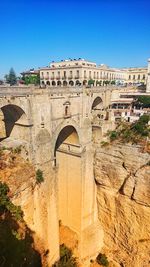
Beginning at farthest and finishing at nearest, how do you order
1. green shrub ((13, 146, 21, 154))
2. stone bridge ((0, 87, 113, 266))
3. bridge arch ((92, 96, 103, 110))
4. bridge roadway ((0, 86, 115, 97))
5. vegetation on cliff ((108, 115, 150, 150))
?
bridge arch ((92, 96, 103, 110)), vegetation on cliff ((108, 115, 150, 150)), stone bridge ((0, 87, 113, 266)), green shrub ((13, 146, 21, 154)), bridge roadway ((0, 86, 115, 97))

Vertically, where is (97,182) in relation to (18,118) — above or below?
below

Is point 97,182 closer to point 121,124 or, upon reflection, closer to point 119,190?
point 119,190

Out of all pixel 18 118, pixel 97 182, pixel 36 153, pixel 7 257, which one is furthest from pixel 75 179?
pixel 7 257

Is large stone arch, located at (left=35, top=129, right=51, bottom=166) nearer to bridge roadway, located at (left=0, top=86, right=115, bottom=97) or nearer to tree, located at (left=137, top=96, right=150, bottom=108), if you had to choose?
bridge roadway, located at (left=0, top=86, right=115, bottom=97)

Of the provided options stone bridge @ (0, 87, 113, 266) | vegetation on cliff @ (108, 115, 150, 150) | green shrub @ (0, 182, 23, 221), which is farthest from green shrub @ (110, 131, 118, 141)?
green shrub @ (0, 182, 23, 221)

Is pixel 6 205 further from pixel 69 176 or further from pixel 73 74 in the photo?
pixel 73 74

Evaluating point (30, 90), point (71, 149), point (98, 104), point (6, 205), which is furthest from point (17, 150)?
point (98, 104)

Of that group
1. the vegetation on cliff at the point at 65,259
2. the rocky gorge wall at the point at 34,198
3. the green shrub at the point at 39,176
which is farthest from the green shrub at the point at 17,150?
the vegetation on cliff at the point at 65,259

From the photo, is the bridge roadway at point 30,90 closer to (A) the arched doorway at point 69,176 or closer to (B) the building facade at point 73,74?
(A) the arched doorway at point 69,176
